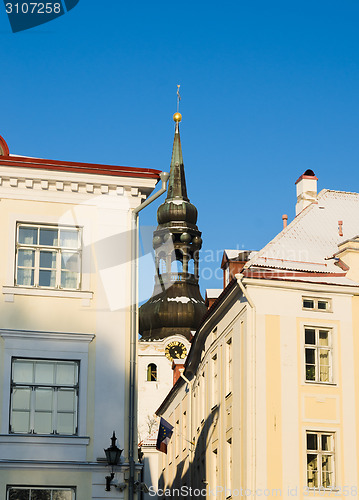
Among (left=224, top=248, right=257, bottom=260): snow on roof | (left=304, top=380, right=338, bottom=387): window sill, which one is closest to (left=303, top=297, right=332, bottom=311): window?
(left=304, top=380, right=338, bottom=387): window sill

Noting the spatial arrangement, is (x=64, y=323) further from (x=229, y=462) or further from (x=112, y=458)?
(x=229, y=462)

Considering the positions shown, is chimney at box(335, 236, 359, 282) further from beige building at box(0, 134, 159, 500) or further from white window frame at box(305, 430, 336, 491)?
beige building at box(0, 134, 159, 500)

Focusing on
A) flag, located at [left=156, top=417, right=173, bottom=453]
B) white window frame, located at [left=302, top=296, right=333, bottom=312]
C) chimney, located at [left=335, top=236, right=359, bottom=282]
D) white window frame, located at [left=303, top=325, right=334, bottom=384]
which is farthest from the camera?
flag, located at [left=156, top=417, right=173, bottom=453]

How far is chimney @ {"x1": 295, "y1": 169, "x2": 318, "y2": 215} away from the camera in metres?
35.8

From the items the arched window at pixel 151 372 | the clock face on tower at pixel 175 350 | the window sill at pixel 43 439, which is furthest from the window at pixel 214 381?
the clock face on tower at pixel 175 350

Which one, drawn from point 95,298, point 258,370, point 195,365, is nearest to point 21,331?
point 95,298

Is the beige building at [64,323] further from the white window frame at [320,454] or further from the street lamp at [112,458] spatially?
the white window frame at [320,454]

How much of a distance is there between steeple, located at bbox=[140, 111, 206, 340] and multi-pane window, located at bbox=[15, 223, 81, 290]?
218 feet

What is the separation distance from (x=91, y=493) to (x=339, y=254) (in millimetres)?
13719

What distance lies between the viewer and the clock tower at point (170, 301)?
89.4m

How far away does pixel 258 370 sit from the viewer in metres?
28.0

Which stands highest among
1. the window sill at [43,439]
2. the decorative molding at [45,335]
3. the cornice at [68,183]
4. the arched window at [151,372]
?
the arched window at [151,372]

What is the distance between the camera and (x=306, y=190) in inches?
1414

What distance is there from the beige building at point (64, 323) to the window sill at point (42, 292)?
0.8 inches
